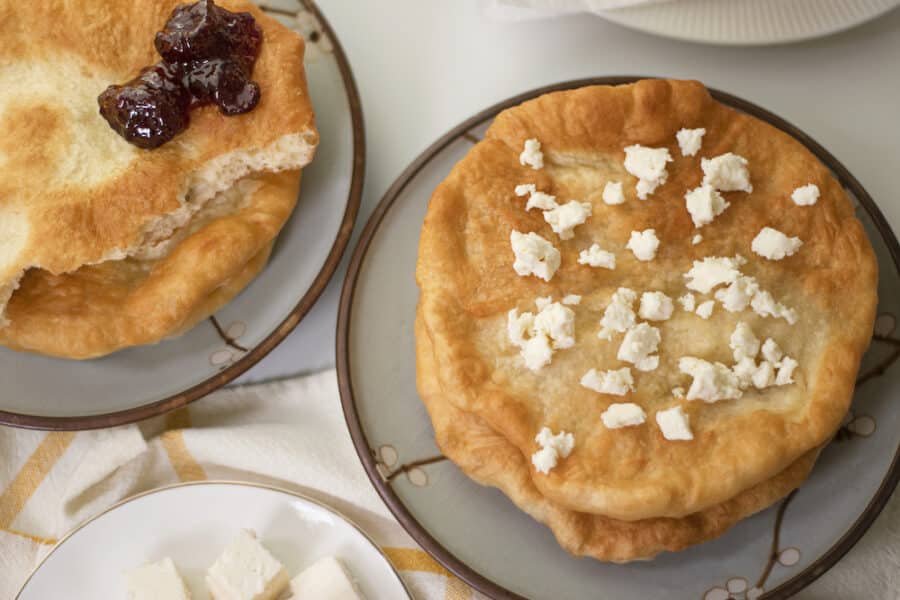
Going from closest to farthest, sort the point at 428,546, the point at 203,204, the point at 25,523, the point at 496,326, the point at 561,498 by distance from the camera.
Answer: the point at 561,498 → the point at 496,326 → the point at 428,546 → the point at 203,204 → the point at 25,523

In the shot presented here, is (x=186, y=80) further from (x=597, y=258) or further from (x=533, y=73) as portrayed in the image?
(x=597, y=258)

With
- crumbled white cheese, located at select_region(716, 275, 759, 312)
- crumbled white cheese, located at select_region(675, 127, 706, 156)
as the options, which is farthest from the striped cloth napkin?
crumbled white cheese, located at select_region(675, 127, 706, 156)

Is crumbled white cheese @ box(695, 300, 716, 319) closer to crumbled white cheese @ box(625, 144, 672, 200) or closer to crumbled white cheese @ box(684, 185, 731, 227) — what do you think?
crumbled white cheese @ box(684, 185, 731, 227)

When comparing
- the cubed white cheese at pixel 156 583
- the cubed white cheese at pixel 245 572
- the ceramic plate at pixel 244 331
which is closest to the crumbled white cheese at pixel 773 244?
the ceramic plate at pixel 244 331

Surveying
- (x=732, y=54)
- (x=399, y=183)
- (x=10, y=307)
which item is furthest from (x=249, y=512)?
(x=732, y=54)

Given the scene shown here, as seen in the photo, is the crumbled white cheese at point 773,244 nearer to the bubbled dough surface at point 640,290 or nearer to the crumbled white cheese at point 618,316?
the bubbled dough surface at point 640,290

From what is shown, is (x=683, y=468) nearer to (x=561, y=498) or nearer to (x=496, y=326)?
(x=561, y=498)
